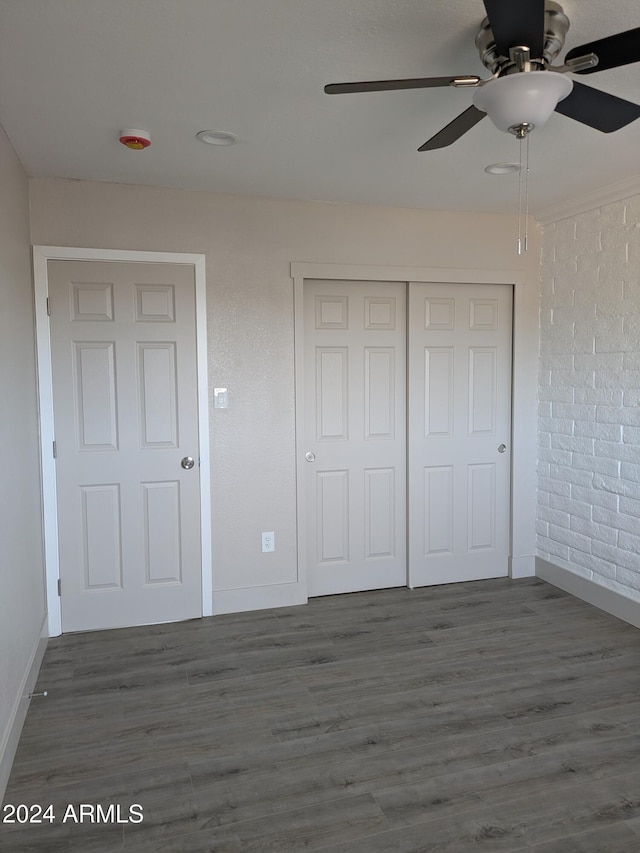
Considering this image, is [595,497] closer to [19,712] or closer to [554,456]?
[554,456]

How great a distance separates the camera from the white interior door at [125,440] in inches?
135

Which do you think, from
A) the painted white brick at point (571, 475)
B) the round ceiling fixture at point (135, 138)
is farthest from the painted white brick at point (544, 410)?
the round ceiling fixture at point (135, 138)

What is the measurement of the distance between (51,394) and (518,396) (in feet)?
9.73

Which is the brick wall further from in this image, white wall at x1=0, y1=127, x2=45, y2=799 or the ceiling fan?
white wall at x1=0, y1=127, x2=45, y2=799

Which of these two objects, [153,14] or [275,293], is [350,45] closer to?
[153,14]

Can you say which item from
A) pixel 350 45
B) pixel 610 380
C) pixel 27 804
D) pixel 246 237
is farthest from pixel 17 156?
pixel 610 380

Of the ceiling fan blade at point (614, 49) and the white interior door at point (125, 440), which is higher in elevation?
the ceiling fan blade at point (614, 49)

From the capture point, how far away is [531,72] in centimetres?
168

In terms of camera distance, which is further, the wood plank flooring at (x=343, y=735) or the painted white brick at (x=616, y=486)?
the painted white brick at (x=616, y=486)

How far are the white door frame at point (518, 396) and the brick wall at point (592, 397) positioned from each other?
0.22ft

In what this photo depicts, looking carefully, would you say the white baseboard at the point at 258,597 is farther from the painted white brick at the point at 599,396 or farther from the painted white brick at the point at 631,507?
the painted white brick at the point at 599,396

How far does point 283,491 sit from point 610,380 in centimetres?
206

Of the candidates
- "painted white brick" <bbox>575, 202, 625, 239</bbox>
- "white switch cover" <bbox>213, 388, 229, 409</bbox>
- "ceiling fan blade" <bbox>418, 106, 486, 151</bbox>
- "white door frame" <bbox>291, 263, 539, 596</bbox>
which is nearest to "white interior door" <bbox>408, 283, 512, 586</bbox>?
"white door frame" <bbox>291, 263, 539, 596</bbox>

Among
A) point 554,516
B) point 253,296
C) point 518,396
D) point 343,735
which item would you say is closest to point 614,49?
point 253,296
